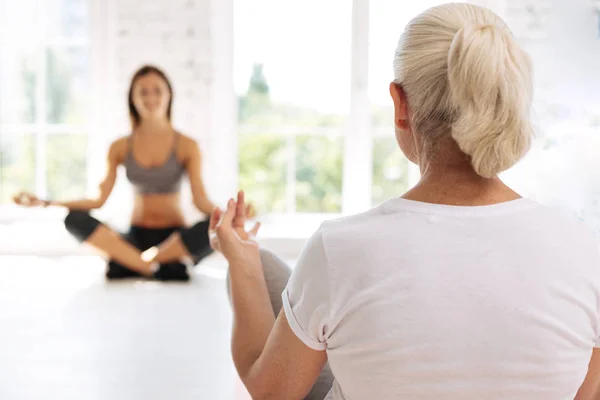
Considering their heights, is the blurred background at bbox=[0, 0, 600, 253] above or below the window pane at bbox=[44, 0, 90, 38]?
below

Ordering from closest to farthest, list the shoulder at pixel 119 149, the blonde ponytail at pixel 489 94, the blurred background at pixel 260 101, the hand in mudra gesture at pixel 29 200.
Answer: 1. the blonde ponytail at pixel 489 94
2. the hand in mudra gesture at pixel 29 200
3. the shoulder at pixel 119 149
4. the blurred background at pixel 260 101

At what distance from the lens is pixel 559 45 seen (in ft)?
16.8

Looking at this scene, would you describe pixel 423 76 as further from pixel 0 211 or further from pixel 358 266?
pixel 0 211

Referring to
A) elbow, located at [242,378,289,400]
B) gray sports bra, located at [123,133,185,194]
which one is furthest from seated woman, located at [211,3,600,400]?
gray sports bra, located at [123,133,185,194]

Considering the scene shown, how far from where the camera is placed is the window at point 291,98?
532cm

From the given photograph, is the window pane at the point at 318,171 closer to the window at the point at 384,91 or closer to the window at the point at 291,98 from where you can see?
the window at the point at 291,98

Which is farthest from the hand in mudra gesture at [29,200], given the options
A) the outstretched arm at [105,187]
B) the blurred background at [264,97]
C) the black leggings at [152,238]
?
the blurred background at [264,97]

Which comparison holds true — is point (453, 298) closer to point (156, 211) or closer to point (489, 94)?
point (489, 94)

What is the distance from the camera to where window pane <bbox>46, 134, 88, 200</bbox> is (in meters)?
5.24

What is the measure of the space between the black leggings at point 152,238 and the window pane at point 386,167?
1558 millimetres

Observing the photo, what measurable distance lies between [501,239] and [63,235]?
438cm

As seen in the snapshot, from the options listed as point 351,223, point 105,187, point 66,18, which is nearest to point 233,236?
point 351,223

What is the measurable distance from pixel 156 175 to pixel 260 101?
1.22 metres

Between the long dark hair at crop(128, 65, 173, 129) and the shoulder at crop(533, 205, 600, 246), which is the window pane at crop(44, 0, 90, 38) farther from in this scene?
the shoulder at crop(533, 205, 600, 246)
